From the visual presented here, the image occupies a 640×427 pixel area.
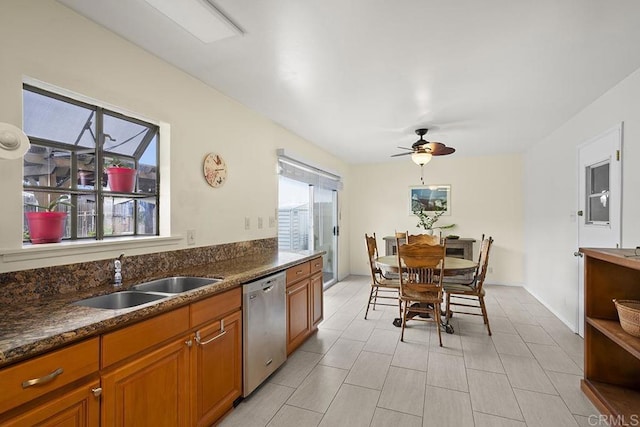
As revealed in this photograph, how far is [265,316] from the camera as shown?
2.31 m

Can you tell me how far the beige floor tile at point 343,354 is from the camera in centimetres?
269

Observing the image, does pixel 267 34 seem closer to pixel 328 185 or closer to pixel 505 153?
pixel 328 185

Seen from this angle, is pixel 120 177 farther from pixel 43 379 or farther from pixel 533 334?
pixel 533 334

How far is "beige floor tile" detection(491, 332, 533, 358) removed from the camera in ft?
9.39

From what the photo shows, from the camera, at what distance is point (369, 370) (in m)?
2.56

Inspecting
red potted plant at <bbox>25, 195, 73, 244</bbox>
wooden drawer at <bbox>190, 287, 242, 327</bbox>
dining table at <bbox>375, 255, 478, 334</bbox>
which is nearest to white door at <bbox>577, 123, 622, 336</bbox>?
dining table at <bbox>375, 255, 478, 334</bbox>

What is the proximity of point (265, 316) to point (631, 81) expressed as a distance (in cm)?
349

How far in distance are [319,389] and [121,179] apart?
2.07 m

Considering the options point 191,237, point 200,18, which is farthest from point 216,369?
point 200,18

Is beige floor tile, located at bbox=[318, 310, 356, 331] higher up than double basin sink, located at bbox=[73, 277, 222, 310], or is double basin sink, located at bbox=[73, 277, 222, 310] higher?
double basin sink, located at bbox=[73, 277, 222, 310]

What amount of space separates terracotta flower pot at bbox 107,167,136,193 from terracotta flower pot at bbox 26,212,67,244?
0.40 metres

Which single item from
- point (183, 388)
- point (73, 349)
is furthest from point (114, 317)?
point (183, 388)

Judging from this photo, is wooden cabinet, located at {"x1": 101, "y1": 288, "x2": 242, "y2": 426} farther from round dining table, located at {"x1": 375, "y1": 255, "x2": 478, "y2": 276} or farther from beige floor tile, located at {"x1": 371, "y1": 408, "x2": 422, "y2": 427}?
round dining table, located at {"x1": 375, "y1": 255, "x2": 478, "y2": 276}

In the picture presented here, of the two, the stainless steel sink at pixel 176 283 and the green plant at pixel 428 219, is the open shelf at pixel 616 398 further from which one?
the green plant at pixel 428 219
